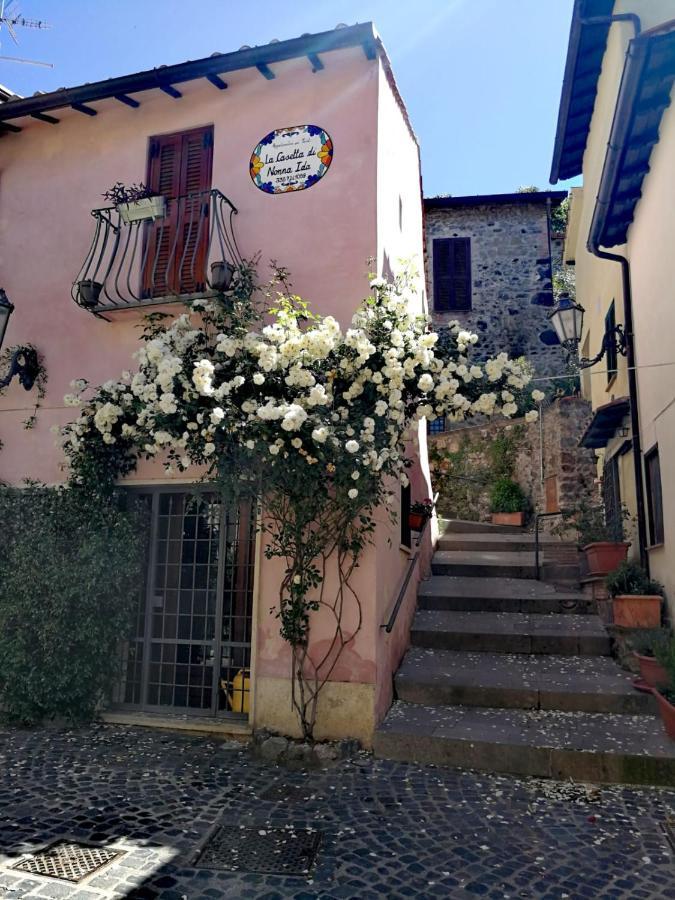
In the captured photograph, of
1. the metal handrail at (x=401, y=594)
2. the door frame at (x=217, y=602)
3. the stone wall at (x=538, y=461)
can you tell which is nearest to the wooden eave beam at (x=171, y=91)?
the door frame at (x=217, y=602)

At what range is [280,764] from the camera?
5383mm

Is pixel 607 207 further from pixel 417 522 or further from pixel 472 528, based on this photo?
pixel 472 528

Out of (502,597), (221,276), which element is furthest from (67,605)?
(502,597)

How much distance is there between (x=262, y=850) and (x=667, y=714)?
10.1ft

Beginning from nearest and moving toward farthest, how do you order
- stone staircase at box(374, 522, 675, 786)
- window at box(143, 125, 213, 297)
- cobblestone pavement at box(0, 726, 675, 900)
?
cobblestone pavement at box(0, 726, 675, 900) < stone staircase at box(374, 522, 675, 786) < window at box(143, 125, 213, 297)

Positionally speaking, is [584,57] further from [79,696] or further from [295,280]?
[79,696]

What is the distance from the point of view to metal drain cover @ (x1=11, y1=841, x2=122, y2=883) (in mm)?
3582

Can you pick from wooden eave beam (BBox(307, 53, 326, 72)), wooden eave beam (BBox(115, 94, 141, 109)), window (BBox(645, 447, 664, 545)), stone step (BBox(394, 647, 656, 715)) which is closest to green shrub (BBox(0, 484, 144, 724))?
stone step (BBox(394, 647, 656, 715))

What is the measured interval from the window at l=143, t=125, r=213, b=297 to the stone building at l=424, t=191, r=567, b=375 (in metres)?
11.1

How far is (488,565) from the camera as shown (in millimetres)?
9125

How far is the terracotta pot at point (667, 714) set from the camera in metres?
5.01

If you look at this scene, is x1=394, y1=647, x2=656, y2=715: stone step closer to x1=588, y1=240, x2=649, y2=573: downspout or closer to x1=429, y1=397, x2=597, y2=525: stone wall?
x1=588, y1=240, x2=649, y2=573: downspout

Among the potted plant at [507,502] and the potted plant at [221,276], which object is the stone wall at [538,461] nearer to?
the potted plant at [507,502]

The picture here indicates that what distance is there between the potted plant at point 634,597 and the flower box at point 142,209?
577 cm
